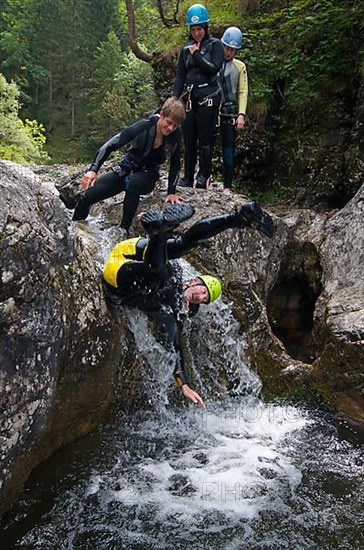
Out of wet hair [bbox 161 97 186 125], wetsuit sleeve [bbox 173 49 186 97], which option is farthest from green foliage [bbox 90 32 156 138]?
wet hair [bbox 161 97 186 125]

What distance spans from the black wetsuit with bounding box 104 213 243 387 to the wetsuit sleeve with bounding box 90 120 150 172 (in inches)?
37.4

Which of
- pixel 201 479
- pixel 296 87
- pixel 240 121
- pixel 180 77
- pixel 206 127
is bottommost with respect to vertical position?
pixel 201 479

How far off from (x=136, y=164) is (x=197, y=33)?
199cm

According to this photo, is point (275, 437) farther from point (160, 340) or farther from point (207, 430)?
point (160, 340)

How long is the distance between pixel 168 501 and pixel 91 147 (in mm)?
38356

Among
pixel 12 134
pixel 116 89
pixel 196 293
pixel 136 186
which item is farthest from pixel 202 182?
pixel 116 89

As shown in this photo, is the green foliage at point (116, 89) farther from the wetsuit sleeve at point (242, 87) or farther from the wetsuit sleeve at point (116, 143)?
the wetsuit sleeve at point (116, 143)

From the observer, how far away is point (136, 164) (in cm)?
572

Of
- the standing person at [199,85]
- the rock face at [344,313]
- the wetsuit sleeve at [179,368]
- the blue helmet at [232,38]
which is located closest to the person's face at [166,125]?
the standing person at [199,85]

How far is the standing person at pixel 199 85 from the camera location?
20.7ft

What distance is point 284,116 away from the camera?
9.71m

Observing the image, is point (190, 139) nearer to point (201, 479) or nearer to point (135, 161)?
point (135, 161)

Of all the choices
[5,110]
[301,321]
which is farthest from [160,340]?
[5,110]

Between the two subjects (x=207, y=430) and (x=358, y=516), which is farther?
(x=207, y=430)
